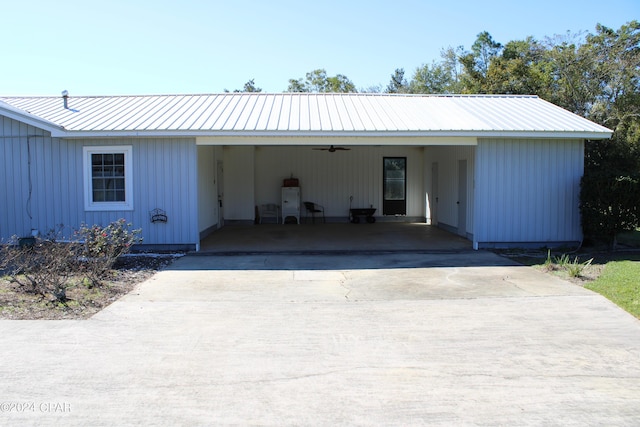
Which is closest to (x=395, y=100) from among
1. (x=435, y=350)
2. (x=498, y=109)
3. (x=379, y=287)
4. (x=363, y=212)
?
(x=498, y=109)

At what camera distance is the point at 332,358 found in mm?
5422

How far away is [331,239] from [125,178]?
5648mm

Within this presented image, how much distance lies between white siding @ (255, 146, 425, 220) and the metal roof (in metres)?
2.85

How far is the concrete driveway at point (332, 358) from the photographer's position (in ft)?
13.9

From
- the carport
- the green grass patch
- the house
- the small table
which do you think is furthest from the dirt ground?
the small table

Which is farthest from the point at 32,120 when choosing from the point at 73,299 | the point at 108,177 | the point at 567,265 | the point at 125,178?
the point at 567,265

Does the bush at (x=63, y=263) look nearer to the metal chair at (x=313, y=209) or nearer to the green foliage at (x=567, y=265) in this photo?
the green foliage at (x=567, y=265)

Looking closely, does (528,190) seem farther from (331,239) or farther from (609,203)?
(331,239)

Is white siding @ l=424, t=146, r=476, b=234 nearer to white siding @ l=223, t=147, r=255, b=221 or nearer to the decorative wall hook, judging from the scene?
white siding @ l=223, t=147, r=255, b=221

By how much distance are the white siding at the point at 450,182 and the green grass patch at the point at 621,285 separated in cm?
376

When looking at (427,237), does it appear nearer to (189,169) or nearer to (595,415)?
(189,169)

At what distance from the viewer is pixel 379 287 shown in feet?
28.6

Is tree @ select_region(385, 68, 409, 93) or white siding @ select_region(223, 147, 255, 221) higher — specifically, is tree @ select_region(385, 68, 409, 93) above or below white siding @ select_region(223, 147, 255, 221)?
above

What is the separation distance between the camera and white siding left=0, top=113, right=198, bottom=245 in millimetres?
12117
